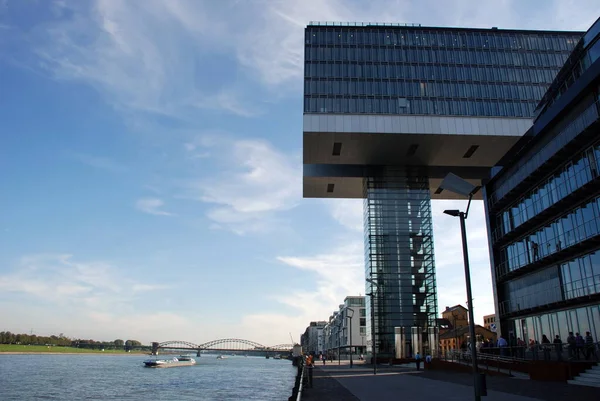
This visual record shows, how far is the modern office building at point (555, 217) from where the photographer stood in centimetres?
3002

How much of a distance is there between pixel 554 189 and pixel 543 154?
276 centimetres

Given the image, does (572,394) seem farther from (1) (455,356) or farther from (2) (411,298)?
(2) (411,298)

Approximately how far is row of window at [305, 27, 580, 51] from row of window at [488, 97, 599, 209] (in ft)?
91.4

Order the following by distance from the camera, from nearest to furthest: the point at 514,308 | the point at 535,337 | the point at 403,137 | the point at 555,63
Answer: the point at 535,337, the point at 514,308, the point at 403,137, the point at 555,63

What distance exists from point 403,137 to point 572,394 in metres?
45.4

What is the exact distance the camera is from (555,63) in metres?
64.1

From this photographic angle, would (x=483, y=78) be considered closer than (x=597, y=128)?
No

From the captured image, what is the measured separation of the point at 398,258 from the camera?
202 feet

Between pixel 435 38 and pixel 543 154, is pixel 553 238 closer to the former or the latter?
pixel 543 154

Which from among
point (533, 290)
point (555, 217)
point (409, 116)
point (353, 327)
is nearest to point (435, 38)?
point (409, 116)

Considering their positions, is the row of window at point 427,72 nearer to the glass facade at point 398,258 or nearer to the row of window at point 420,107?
the row of window at point 420,107

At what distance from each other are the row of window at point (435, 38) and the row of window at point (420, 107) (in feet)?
29.5

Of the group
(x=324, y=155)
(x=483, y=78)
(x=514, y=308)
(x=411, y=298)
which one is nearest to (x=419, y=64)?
(x=483, y=78)

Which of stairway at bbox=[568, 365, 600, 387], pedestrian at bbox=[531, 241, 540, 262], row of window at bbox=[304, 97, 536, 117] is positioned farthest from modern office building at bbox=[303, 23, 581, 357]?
stairway at bbox=[568, 365, 600, 387]
